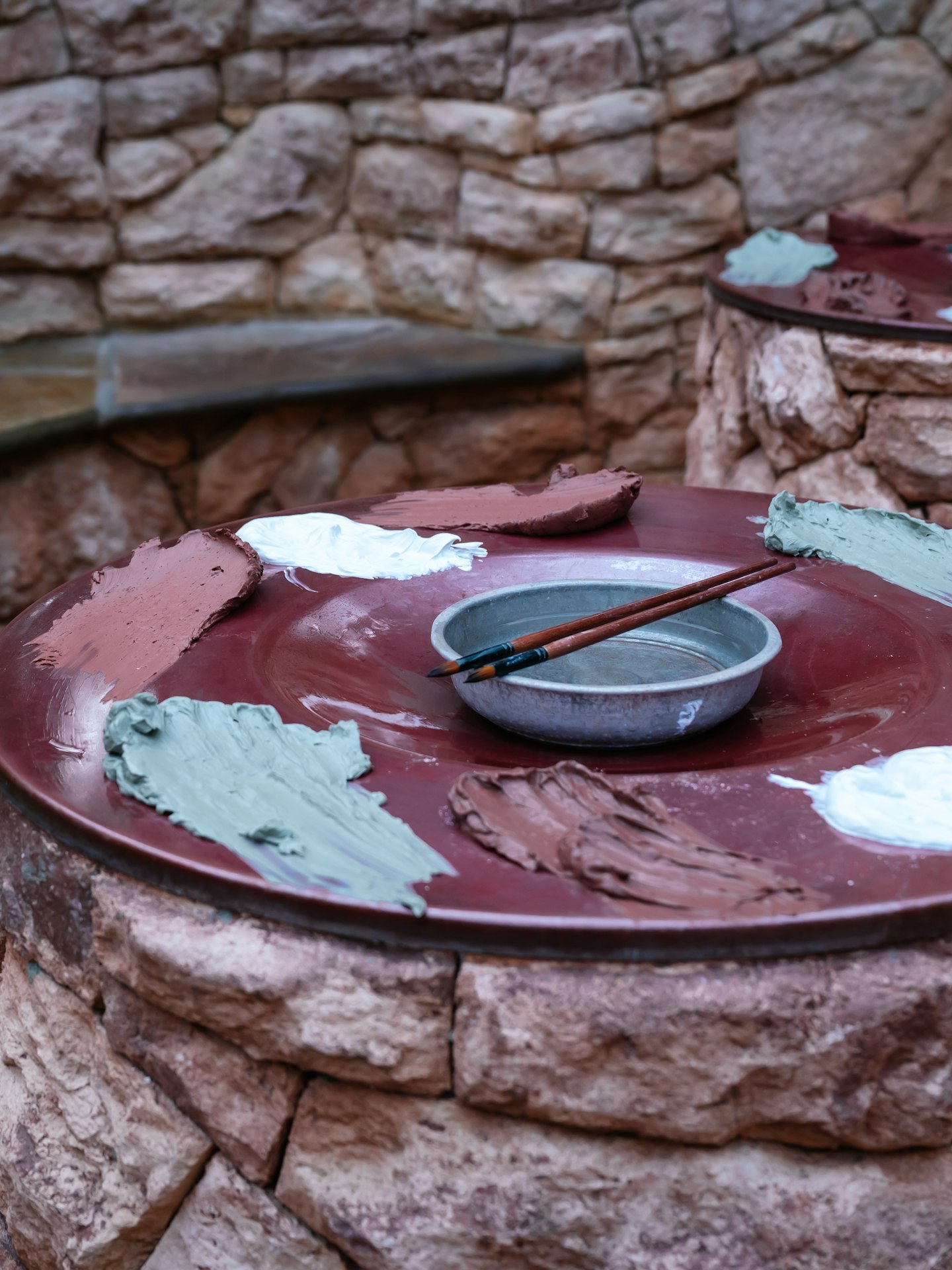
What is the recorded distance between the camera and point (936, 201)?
389cm

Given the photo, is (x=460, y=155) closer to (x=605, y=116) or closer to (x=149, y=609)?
(x=605, y=116)

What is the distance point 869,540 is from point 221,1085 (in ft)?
3.68

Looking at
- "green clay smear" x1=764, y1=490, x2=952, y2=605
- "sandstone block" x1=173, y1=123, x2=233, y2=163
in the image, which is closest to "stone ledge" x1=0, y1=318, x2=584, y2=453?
"sandstone block" x1=173, y1=123, x2=233, y2=163

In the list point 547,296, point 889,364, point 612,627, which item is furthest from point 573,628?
point 547,296

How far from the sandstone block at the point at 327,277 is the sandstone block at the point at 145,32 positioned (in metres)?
0.63

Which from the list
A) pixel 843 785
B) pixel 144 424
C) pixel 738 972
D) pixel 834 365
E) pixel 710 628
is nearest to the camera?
pixel 738 972

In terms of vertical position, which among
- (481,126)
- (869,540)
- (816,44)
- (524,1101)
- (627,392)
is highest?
(816,44)

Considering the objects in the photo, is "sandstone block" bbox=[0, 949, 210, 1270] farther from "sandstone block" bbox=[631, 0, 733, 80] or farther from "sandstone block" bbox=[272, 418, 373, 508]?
"sandstone block" bbox=[631, 0, 733, 80]

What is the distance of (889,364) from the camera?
8.32ft

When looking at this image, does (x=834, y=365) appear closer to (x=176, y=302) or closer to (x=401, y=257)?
(x=401, y=257)

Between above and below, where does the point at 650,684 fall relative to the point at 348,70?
below

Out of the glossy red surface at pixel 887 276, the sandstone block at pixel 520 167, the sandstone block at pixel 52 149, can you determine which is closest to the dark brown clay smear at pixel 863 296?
the glossy red surface at pixel 887 276

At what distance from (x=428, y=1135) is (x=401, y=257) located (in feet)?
11.1

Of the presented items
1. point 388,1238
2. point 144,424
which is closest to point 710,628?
point 388,1238
